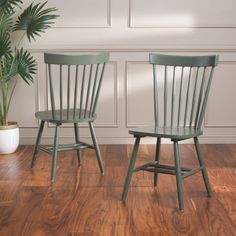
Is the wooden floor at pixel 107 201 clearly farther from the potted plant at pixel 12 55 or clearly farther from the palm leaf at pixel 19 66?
the palm leaf at pixel 19 66

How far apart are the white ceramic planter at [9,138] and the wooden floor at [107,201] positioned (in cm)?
11

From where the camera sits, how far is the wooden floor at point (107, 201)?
2955mm

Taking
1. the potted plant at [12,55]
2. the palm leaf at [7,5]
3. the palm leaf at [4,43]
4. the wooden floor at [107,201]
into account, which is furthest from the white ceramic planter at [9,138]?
the palm leaf at [7,5]

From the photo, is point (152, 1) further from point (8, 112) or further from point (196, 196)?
point (196, 196)

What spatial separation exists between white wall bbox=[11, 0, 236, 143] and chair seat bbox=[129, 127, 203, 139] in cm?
156

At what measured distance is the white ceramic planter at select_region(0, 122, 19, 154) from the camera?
4.62m

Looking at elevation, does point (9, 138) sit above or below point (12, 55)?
below

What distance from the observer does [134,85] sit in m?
5.00

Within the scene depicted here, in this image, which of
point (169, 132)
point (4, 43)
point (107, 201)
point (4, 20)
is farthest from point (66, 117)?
point (4, 20)

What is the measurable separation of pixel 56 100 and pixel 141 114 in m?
0.79

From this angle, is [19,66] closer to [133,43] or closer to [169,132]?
[133,43]

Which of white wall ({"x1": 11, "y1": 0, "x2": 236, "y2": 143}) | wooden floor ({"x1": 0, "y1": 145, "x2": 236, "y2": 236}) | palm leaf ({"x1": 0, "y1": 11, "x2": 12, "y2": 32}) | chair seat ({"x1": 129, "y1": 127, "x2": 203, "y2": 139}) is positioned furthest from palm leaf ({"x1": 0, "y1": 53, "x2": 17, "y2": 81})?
chair seat ({"x1": 129, "y1": 127, "x2": 203, "y2": 139})

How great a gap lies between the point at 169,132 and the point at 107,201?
57 cm

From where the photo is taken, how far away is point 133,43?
4.91m
